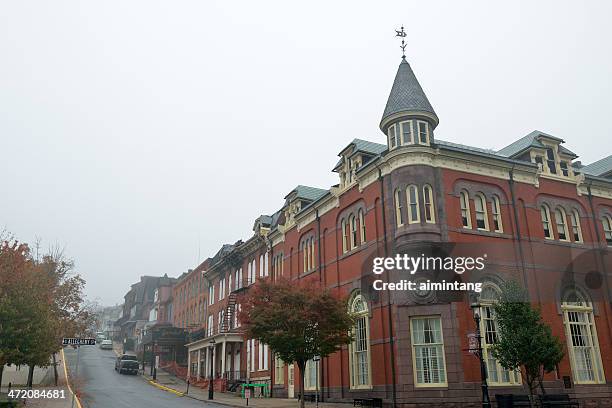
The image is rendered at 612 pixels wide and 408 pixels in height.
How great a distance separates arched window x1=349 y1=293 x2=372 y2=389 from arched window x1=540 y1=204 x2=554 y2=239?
37.5ft

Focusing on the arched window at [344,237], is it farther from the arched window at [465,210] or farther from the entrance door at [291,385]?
the entrance door at [291,385]

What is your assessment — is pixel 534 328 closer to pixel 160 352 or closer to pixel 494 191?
pixel 494 191

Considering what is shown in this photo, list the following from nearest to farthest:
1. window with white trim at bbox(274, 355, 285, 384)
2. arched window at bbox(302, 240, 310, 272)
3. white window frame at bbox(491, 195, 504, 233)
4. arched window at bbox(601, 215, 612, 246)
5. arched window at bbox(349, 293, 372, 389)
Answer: arched window at bbox(349, 293, 372, 389), white window frame at bbox(491, 195, 504, 233), arched window at bbox(601, 215, 612, 246), arched window at bbox(302, 240, 310, 272), window with white trim at bbox(274, 355, 285, 384)

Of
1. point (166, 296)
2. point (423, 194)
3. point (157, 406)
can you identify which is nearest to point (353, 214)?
point (423, 194)

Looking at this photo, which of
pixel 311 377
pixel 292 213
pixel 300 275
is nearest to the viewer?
pixel 311 377

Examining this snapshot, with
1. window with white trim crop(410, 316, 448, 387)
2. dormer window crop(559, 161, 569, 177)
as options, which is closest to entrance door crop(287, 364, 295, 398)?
window with white trim crop(410, 316, 448, 387)

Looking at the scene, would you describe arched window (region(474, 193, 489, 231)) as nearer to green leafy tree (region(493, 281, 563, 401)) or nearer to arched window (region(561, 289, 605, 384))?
green leafy tree (region(493, 281, 563, 401))

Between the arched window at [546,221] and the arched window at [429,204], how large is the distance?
833 cm

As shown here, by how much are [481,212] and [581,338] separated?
923 centimetres

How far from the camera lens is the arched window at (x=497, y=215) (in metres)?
29.1

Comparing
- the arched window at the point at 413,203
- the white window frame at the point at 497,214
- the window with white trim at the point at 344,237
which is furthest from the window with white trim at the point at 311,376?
the white window frame at the point at 497,214

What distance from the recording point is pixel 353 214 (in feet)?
106

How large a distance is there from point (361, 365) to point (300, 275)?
989 centimetres

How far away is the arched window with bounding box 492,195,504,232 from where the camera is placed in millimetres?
29141
